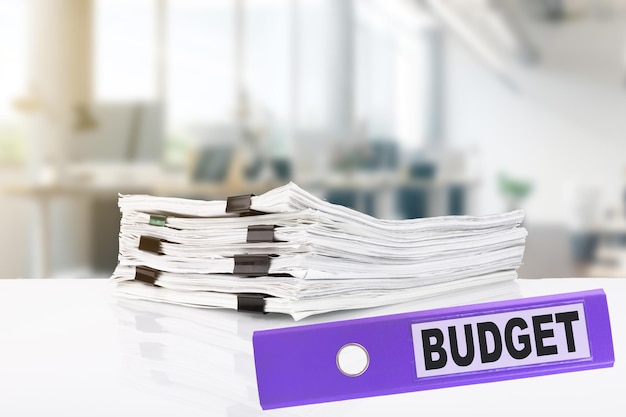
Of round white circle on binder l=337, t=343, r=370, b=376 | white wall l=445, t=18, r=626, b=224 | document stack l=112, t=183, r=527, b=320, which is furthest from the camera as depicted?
white wall l=445, t=18, r=626, b=224

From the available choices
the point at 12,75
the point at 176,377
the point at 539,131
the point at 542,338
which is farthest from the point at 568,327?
the point at 539,131

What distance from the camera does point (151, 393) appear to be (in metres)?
0.30

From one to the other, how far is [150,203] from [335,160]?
11.6ft

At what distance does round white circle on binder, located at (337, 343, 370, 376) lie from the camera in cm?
26

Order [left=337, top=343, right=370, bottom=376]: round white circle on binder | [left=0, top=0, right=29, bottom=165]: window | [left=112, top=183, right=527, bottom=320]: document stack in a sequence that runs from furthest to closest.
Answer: [left=0, top=0, right=29, bottom=165]: window, [left=112, top=183, right=527, bottom=320]: document stack, [left=337, top=343, right=370, bottom=376]: round white circle on binder

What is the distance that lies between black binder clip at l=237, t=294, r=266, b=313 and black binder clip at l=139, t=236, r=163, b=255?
0.28 ft

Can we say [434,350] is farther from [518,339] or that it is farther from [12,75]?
[12,75]

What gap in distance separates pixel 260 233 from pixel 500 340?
20 centimetres

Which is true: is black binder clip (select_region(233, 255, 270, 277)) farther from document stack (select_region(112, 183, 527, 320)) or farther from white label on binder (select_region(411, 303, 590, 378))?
white label on binder (select_region(411, 303, 590, 378))

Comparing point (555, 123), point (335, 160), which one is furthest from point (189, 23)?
point (555, 123)

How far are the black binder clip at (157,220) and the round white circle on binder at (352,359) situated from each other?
11.0 inches

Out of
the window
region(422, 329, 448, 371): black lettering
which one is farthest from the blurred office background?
region(422, 329, 448, 371): black lettering

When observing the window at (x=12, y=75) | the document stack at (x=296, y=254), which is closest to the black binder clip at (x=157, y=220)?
the document stack at (x=296, y=254)

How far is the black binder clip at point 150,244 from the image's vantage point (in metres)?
0.51
